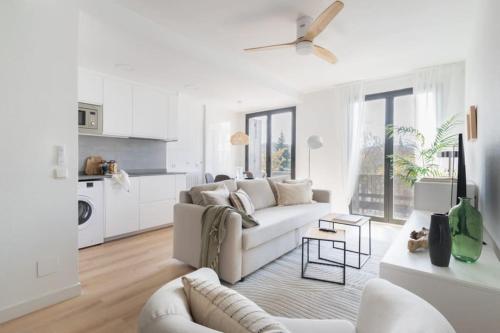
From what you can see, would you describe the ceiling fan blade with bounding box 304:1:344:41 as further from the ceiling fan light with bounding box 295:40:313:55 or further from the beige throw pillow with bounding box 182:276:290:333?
the beige throw pillow with bounding box 182:276:290:333

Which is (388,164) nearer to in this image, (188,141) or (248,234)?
(248,234)

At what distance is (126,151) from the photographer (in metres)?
4.35

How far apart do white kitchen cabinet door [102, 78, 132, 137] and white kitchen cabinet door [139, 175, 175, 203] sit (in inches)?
32.7

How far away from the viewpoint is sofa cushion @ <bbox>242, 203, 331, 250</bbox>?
2412 millimetres

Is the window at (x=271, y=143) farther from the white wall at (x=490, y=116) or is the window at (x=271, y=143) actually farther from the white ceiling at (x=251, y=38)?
the white wall at (x=490, y=116)

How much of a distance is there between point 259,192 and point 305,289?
1.60m

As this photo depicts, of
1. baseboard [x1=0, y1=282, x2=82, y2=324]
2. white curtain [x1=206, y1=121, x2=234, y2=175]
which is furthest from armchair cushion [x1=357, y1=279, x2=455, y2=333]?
white curtain [x1=206, y1=121, x2=234, y2=175]

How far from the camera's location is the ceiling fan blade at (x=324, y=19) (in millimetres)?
1971

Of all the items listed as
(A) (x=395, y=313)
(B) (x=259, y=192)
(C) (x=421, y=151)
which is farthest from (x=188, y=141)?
(A) (x=395, y=313)

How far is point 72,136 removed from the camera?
2.14 metres

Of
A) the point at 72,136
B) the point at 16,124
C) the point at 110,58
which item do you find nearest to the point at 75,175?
the point at 72,136

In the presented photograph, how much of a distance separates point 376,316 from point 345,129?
14.0 ft

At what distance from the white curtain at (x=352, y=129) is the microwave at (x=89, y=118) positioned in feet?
13.7

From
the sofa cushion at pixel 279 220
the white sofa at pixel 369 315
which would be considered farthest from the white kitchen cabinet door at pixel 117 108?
the white sofa at pixel 369 315
